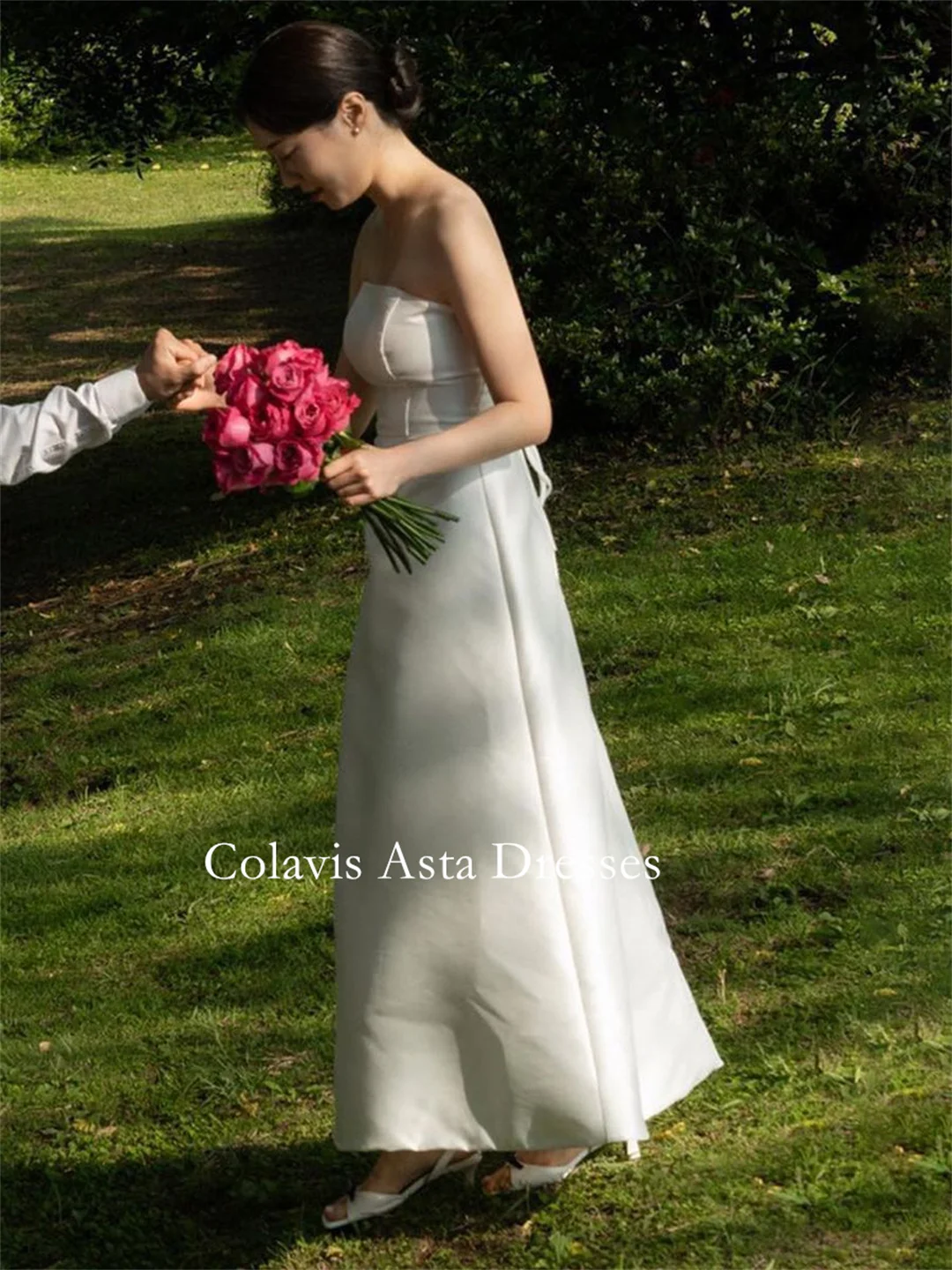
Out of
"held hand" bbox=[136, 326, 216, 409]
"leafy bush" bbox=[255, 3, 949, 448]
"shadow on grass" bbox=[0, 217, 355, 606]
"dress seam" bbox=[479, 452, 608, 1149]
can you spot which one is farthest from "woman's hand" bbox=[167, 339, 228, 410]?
"shadow on grass" bbox=[0, 217, 355, 606]

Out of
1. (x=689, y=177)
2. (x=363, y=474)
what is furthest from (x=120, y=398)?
(x=689, y=177)

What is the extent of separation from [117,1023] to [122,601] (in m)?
4.44

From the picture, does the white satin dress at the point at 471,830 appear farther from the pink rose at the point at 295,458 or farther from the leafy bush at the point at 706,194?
the leafy bush at the point at 706,194

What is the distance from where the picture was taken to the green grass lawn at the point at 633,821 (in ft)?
13.0

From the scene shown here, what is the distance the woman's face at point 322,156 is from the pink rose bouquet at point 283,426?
1.05ft

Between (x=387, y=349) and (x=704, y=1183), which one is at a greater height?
(x=387, y=349)

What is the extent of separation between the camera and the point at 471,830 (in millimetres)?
3641

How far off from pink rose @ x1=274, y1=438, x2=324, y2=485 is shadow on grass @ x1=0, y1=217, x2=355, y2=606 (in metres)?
6.50

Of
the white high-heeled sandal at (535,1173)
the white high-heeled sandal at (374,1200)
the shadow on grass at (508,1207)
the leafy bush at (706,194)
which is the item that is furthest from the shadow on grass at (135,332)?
the white high-heeled sandal at (535,1173)

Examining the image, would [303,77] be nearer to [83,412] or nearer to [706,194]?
[83,412]

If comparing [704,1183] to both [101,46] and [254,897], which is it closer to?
[254,897]

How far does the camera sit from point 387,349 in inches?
140

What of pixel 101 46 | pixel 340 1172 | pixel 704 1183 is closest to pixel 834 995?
pixel 704 1183

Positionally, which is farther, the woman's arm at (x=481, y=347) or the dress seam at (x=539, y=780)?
the dress seam at (x=539, y=780)
